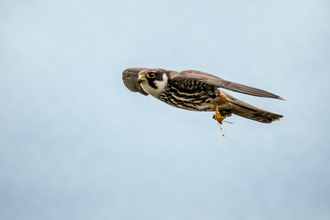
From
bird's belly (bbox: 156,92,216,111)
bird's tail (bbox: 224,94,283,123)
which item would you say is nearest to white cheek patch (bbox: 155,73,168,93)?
bird's belly (bbox: 156,92,216,111)

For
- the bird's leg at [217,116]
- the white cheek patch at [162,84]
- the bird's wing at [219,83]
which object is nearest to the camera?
the bird's wing at [219,83]

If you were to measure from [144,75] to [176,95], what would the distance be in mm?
656

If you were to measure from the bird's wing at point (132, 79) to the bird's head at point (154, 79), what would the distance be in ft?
3.20

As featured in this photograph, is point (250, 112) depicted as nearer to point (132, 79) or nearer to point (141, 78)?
point (141, 78)

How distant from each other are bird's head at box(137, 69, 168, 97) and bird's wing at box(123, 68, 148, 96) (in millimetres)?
974

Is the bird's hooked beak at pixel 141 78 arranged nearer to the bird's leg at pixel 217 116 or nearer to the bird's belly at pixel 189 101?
the bird's belly at pixel 189 101

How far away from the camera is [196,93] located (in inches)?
265

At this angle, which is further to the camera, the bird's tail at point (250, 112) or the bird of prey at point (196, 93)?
the bird's tail at point (250, 112)

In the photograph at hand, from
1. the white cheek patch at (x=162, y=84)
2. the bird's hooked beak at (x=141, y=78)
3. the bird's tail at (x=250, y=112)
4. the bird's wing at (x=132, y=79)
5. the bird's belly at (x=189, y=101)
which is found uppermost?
the bird's wing at (x=132, y=79)

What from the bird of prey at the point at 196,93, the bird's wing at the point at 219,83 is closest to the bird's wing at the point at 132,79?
the bird of prey at the point at 196,93

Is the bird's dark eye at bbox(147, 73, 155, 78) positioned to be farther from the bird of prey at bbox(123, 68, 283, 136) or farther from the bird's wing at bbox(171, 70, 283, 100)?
the bird's wing at bbox(171, 70, 283, 100)

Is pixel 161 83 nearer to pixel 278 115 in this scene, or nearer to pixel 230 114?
pixel 230 114

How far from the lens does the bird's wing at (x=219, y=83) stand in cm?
A: 582

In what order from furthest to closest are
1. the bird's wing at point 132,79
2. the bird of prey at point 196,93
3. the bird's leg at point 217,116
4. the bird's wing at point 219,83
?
the bird's wing at point 132,79 < the bird's leg at point 217,116 < the bird of prey at point 196,93 < the bird's wing at point 219,83
